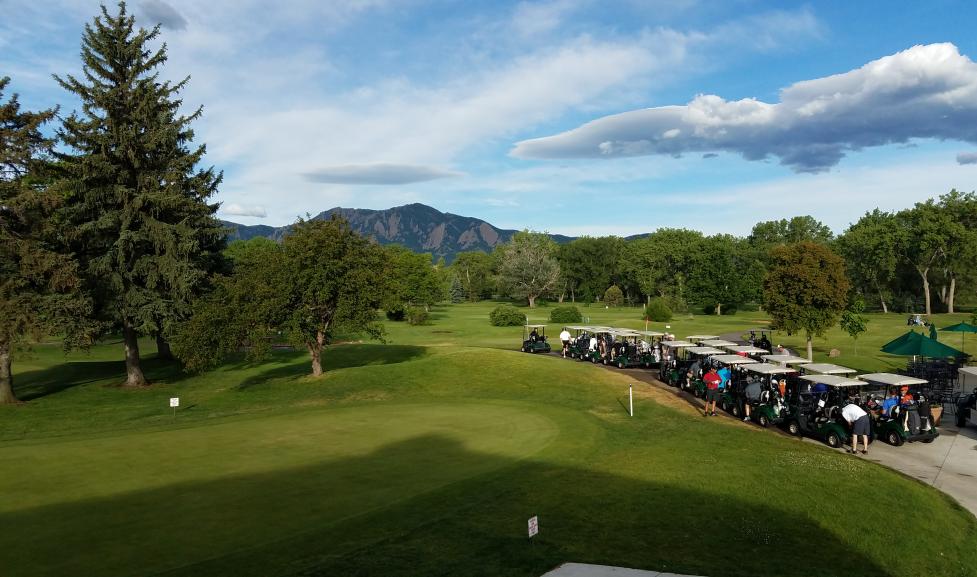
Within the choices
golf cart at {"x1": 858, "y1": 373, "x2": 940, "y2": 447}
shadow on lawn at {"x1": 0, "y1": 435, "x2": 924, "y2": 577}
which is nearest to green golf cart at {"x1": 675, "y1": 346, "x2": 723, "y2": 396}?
golf cart at {"x1": 858, "y1": 373, "x2": 940, "y2": 447}

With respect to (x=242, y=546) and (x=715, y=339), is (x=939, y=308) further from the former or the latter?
(x=242, y=546)

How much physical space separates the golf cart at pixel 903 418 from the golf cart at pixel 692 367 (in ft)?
24.3

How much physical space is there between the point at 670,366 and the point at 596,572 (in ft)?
71.2

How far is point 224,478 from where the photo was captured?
14242mm

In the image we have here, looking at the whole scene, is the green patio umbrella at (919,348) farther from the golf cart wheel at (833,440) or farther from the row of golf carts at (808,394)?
the golf cart wheel at (833,440)

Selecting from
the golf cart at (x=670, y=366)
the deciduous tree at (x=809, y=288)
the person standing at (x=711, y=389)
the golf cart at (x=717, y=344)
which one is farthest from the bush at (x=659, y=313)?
the person standing at (x=711, y=389)

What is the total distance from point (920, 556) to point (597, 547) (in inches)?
219

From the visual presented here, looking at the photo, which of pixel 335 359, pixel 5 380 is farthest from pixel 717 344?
pixel 5 380

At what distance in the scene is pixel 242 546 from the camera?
10445 millimetres

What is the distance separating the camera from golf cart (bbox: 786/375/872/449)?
1856cm

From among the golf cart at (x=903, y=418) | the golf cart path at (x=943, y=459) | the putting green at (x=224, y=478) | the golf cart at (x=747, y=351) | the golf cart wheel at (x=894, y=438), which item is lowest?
the golf cart path at (x=943, y=459)

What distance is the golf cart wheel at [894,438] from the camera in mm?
18384

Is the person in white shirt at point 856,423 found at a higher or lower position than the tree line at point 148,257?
lower

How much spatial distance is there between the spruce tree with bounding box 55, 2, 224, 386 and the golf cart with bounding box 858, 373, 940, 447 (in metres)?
31.7
